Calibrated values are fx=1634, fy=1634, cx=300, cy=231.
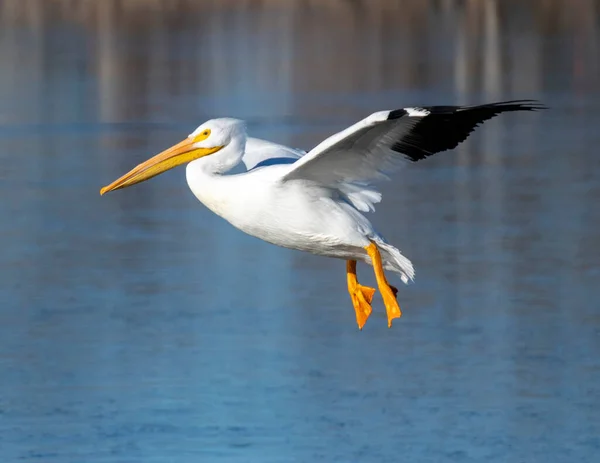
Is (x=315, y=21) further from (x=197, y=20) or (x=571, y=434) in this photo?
(x=571, y=434)

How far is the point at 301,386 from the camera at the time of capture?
31.5 feet

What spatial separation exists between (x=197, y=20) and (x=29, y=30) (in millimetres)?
4374

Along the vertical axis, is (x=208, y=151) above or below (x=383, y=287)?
above

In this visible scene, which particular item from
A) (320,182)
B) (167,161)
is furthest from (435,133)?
(167,161)

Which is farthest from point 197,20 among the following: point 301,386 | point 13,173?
point 301,386

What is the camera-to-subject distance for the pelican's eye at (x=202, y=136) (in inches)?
330

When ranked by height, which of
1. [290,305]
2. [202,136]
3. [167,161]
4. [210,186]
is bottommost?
[290,305]

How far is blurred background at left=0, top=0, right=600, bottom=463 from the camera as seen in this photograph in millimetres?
8930

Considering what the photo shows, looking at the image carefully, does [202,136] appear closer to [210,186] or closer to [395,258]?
[210,186]

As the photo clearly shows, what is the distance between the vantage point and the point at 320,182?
8297mm

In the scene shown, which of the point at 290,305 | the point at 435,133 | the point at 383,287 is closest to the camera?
the point at 435,133

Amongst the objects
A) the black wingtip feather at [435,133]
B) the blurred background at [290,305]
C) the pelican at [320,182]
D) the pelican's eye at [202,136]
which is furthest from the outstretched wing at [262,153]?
the blurred background at [290,305]

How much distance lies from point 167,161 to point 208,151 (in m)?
0.24

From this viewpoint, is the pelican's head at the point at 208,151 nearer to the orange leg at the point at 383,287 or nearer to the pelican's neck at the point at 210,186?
the pelican's neck at the point at 210,186
